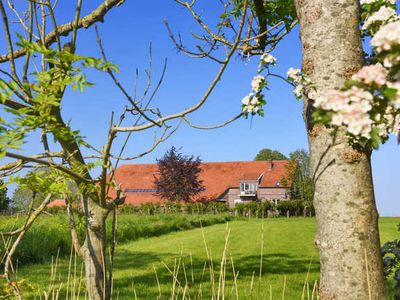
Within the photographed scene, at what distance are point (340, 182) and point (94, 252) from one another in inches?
65.9

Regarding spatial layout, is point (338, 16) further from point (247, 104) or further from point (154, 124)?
point (154, 124)

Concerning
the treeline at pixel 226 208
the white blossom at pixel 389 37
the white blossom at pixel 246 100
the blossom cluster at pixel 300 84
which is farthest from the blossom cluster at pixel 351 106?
the treeline at pixel 226 208

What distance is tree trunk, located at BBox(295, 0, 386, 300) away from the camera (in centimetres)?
258

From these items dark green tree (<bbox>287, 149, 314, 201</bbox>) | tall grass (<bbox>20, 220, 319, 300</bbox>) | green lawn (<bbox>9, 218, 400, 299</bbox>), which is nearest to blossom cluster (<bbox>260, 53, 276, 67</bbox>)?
tall grass (<bbox>20, 220, 319, 300</bbox>)

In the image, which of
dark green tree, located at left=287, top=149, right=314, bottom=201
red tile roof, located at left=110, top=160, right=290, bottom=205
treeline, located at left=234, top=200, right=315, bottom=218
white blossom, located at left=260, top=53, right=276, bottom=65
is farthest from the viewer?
red tile roof, located at left=110, top=160, right=290, bottom=205

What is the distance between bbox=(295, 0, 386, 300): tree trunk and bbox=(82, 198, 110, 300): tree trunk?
56.1 inches

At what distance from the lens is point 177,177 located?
43.1 metres

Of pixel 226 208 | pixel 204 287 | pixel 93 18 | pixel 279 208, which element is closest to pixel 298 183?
pixel 279 208

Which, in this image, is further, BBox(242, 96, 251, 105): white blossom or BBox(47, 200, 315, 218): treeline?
BBox(47, 200, 315, 218): treeline

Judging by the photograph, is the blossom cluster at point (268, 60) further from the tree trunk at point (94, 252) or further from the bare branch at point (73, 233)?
the bare branch at point (73, 233)

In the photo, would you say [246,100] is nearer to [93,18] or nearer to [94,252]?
[94,252]

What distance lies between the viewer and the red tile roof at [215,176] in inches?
1879

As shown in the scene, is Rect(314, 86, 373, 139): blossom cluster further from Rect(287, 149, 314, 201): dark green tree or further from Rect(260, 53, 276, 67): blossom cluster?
Rect(287, 149, 314, 201): dark green tree

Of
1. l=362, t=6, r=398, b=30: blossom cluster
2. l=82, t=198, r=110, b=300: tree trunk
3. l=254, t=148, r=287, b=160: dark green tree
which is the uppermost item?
l=254, t=148, r=287, b=160: dark green tree
